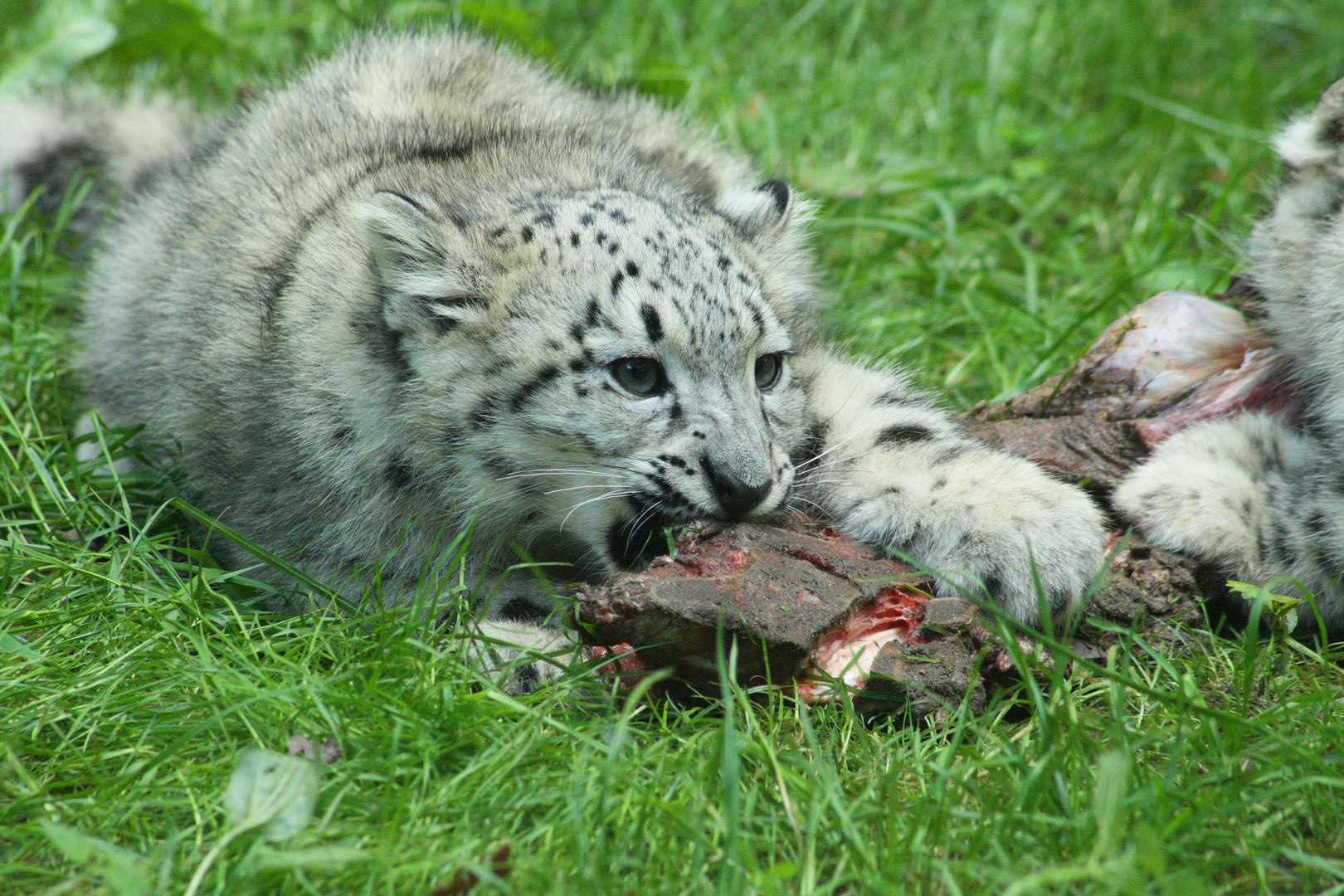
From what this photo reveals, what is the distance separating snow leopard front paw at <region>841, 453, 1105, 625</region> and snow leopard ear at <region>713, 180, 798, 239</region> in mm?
1155

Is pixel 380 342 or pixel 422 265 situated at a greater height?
pixel 422 265

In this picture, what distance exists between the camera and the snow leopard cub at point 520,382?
3.65 meters

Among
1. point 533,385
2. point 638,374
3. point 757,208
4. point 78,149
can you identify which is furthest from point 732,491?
point 78,149

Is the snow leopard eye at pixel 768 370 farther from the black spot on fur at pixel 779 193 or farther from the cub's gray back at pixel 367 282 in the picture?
the black spot on fur at pixel 779 193

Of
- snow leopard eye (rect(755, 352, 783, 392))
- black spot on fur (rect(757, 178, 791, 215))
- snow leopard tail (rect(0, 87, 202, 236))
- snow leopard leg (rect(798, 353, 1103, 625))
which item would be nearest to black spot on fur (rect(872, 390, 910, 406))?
snow leopard leg (rect(798, 353, 1103, 625))

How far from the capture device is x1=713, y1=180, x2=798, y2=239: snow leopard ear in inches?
174

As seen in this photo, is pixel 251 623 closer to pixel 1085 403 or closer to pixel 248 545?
pixel 248 545

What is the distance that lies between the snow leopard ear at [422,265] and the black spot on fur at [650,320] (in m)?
0.52

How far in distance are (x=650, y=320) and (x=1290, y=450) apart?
7.82 feet

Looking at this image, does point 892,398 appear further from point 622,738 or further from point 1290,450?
point 622,738

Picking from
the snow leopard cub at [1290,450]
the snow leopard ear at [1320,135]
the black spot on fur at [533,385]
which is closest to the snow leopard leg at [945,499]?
the snow leopard cub at [1290,450]

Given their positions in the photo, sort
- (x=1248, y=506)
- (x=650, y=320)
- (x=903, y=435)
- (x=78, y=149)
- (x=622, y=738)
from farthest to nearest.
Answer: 1. (x=78, y=149)
2. (x=903, y=435)
3. (x=1248, y=506)
4. (x=650, y=320)
5. (x=622, y=738)

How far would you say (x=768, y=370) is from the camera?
408 centimetres

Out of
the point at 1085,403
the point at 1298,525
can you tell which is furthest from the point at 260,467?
the point at 1298,525
